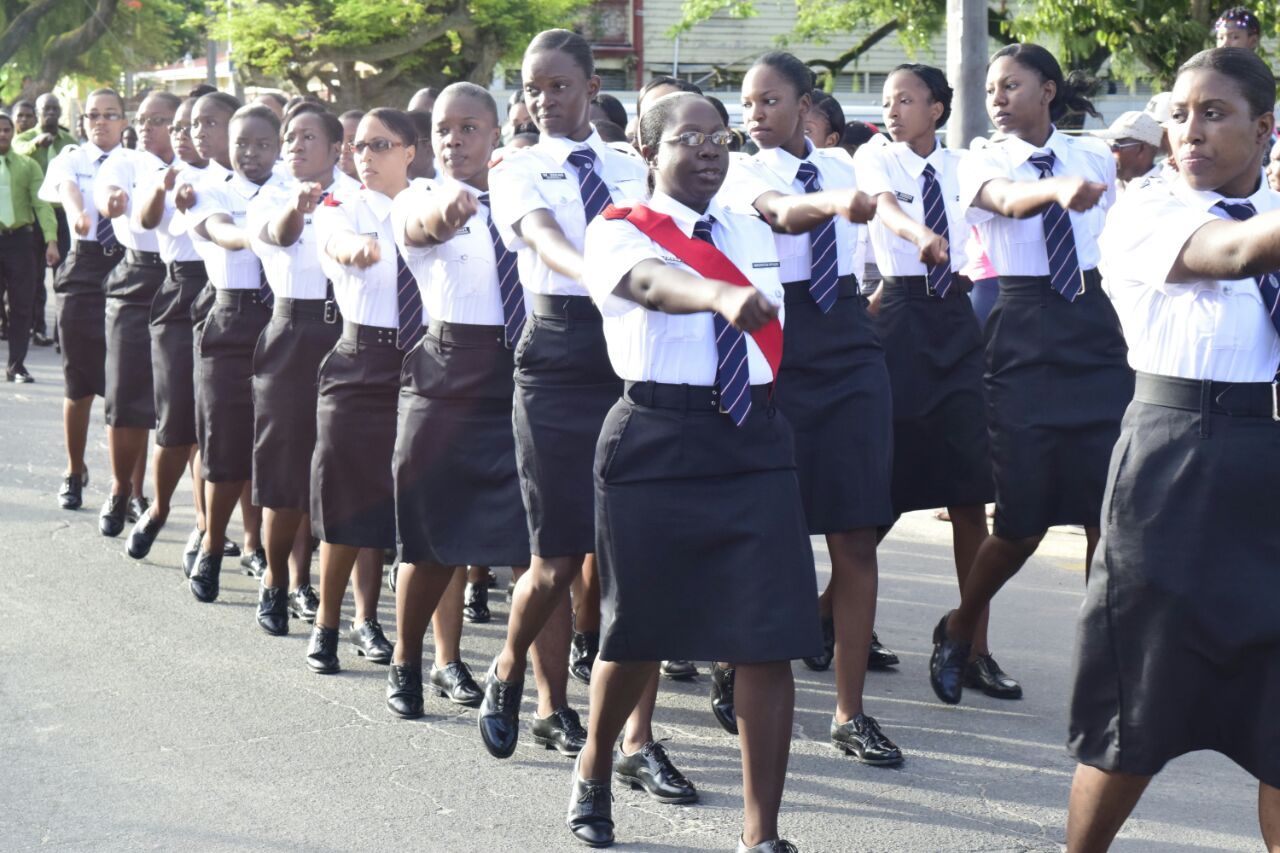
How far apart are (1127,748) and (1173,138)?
1.36 m

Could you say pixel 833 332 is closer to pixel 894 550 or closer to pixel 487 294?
pixel 487 294

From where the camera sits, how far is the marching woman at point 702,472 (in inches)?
171

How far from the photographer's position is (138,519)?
902 centimetres

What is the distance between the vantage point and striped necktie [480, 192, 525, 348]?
568cm

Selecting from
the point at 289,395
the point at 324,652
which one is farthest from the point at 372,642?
the point at 289,395

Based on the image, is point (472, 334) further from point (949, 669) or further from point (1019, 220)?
point (949, 669)

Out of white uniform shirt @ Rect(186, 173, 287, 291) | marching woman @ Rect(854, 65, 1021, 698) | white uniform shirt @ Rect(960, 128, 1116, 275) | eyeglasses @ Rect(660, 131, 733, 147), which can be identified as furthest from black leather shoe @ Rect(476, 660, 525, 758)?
white uniform shirt @ Rect(186, 173, 287, 291)

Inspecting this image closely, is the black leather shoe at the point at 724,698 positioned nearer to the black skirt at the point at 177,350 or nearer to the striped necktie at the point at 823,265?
the striped necktie at the point at 823,265

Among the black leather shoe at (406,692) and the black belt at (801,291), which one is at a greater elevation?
the black belt at (801,291)

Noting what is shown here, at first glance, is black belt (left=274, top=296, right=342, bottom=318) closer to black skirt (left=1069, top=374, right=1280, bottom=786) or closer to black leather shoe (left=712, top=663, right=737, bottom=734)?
black leather shoe (left=712, top=663, right=737, bottom=734)

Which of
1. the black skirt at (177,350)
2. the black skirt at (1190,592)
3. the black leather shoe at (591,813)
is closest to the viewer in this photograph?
the black skirt at (1190,592)

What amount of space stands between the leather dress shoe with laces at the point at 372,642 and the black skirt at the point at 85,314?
3.54 meters

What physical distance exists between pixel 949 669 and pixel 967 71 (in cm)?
468

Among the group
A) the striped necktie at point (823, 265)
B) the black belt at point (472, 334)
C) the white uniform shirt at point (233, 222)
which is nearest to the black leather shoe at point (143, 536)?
the white uniform shirt at point (233, 222)
